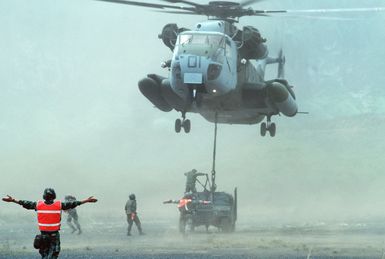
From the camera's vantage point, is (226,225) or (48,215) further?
(226,225)

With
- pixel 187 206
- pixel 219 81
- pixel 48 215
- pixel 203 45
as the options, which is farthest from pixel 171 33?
pixel 48 215

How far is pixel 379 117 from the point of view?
15512 cm

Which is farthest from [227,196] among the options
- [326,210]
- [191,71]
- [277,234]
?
[326,210]

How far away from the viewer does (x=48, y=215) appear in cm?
2133

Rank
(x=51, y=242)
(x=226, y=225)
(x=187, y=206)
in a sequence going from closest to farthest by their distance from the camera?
1. (x=51, y=242)
2. (x=187, y=206)
3. (x=226, y=225)

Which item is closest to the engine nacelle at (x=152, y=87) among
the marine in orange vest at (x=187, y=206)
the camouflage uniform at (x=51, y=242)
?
the marine in orange vest at (x=187, y=206)

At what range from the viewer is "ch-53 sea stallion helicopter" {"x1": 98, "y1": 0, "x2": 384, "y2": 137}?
37750mm

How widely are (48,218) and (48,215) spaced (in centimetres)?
7

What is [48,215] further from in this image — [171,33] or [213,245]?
[171,33]

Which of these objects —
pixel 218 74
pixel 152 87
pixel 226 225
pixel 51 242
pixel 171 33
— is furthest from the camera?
pixel 152 87

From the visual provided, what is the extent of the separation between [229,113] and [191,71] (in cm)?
618

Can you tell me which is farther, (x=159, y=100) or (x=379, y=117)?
(x=379, y=117)

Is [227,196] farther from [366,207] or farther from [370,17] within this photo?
[370,17]

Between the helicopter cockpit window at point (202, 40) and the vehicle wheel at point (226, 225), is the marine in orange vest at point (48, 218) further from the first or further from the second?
the vehicle wheel at point (226, 225)
